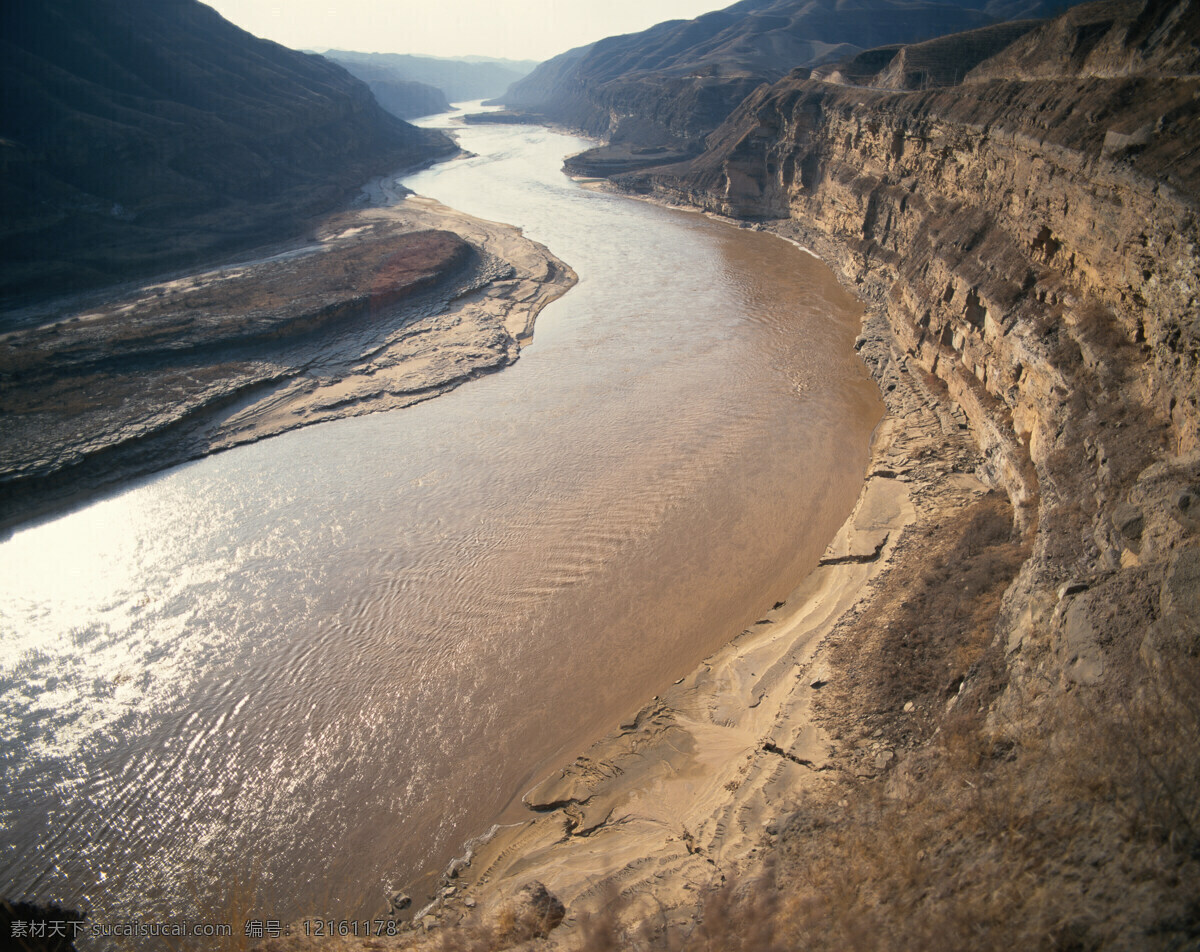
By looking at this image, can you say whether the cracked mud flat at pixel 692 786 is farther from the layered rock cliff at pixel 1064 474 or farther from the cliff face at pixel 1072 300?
the cliff face at pixel 1072 300

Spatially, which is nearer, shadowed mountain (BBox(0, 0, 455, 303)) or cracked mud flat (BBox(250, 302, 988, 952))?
cracked mud flat (BBox(250, 302, 988, 952))

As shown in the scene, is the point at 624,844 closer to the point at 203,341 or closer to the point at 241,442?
the point at 241,442

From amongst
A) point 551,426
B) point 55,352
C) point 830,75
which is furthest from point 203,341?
point 830,75

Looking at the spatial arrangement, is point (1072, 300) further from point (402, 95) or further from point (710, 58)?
point (402, 95)

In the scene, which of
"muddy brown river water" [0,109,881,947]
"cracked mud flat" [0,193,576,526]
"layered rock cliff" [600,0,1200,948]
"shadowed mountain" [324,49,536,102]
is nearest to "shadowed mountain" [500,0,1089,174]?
"cracked mud flat" [0,193,576,526]

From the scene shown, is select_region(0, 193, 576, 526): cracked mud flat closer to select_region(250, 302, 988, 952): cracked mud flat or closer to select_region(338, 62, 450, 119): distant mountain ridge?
select_region(250, 302, 988, 952): cracked mud flat
